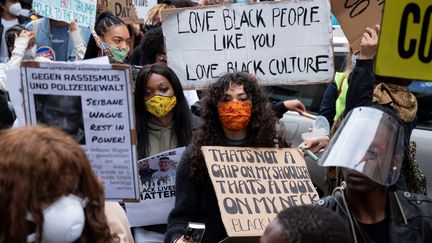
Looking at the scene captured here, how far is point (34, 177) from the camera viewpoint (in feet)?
8.26

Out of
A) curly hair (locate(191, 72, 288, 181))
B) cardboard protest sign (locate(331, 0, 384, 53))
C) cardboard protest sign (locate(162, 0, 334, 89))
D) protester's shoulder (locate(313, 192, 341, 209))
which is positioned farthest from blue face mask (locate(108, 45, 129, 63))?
protester's shoulder (locate(313, 192, 341, 209))

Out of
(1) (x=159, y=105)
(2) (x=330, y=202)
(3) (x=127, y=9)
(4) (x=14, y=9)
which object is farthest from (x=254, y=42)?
(4) (x=14, y=9)

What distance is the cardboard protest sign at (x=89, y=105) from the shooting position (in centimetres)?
383

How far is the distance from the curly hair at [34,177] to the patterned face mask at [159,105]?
→ 2.52 m

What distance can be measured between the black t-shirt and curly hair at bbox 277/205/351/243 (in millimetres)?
646

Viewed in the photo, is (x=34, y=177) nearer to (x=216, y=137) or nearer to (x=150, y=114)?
(x=216, y=137)

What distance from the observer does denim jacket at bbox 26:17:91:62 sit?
778 cm

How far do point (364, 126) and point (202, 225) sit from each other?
1087 millimetres

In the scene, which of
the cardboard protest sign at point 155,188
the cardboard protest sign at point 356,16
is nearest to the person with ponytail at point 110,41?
the cardboard protest sign at point 155,188

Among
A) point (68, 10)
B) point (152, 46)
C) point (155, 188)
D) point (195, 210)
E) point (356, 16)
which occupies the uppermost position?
point (356, 16)

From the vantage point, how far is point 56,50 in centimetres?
800

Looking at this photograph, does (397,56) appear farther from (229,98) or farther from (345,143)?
(229,98)

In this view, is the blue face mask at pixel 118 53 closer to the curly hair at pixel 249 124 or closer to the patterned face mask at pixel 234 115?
the curly hair at pixel 249 124

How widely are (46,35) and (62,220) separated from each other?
5614 millimetres
